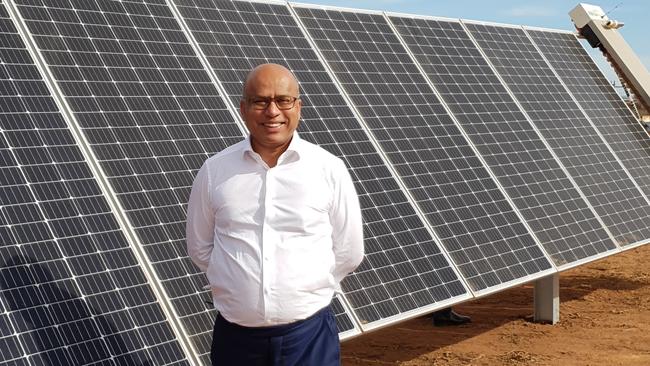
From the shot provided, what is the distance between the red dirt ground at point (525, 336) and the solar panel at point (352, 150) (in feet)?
8.15

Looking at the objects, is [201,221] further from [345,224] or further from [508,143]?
Answer: [508,143]

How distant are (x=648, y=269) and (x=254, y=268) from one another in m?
16.6

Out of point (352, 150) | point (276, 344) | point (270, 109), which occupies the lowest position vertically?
point (352, 150)

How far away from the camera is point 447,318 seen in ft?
45.4

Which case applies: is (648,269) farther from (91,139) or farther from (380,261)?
(91,139)

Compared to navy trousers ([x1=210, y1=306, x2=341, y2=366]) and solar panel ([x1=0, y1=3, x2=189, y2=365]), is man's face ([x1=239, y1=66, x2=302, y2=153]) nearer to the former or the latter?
navy trousers ([x1=210, y1=306, x2=341, y2=366])

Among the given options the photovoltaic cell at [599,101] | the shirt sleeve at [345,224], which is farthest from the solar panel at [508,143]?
the shirt sleeve at [345,224]

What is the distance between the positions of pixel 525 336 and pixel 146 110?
7020 mm

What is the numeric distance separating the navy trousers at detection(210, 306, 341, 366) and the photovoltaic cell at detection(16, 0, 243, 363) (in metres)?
2.00

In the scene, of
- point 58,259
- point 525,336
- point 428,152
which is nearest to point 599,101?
point 525,336

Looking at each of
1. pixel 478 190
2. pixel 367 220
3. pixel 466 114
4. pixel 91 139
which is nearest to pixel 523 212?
pixel 478 190

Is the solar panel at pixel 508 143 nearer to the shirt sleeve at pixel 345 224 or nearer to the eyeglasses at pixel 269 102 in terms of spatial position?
the shirt sleeve at pixel 345 224

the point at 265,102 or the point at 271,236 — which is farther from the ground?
the point at 265,102

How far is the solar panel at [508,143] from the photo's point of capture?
1197 cm
